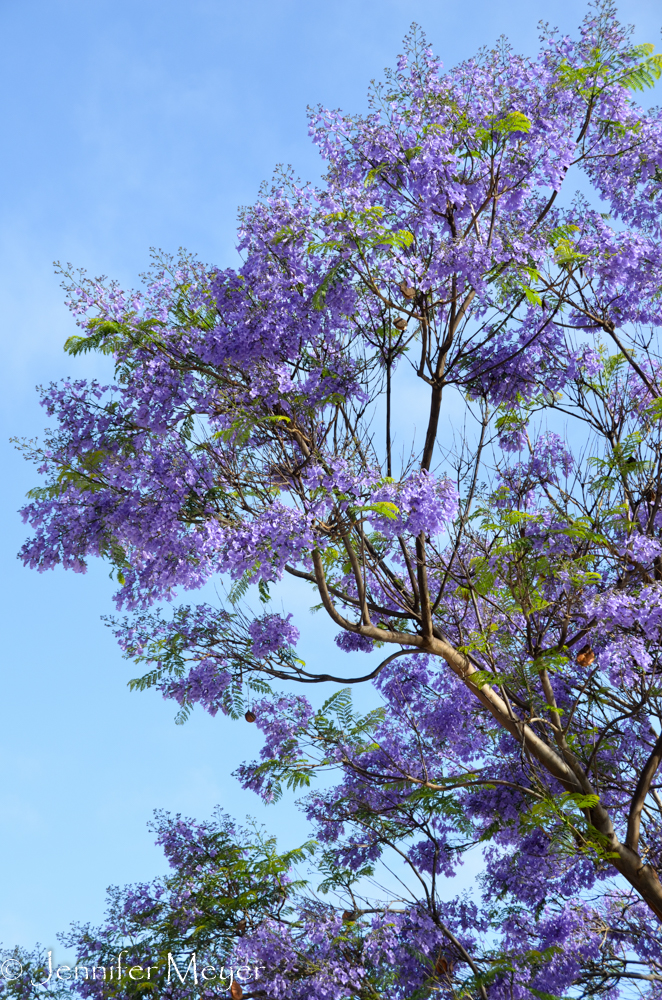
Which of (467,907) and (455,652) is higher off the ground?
(455,652)

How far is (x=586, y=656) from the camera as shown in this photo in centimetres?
812

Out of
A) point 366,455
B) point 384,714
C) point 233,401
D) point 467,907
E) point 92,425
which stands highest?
point 92,425

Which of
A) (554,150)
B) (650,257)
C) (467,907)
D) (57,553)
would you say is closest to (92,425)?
(57,553)

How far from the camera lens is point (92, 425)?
7820mm

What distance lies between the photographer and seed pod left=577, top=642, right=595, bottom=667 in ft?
26.5

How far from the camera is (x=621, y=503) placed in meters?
8.37

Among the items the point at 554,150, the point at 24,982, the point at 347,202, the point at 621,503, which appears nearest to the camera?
the point at 347,202

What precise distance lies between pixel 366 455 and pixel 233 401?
1141 mm

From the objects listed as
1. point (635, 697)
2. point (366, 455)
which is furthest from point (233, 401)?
point (635, 697)

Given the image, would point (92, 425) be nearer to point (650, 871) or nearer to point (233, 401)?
point (233, 401)

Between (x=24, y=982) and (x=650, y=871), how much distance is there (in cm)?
651

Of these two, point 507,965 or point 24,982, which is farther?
point 24,982

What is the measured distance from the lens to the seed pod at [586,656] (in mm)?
8086

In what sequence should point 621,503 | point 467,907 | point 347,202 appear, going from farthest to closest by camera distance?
point 467,907, point 621,503, point 347,202
